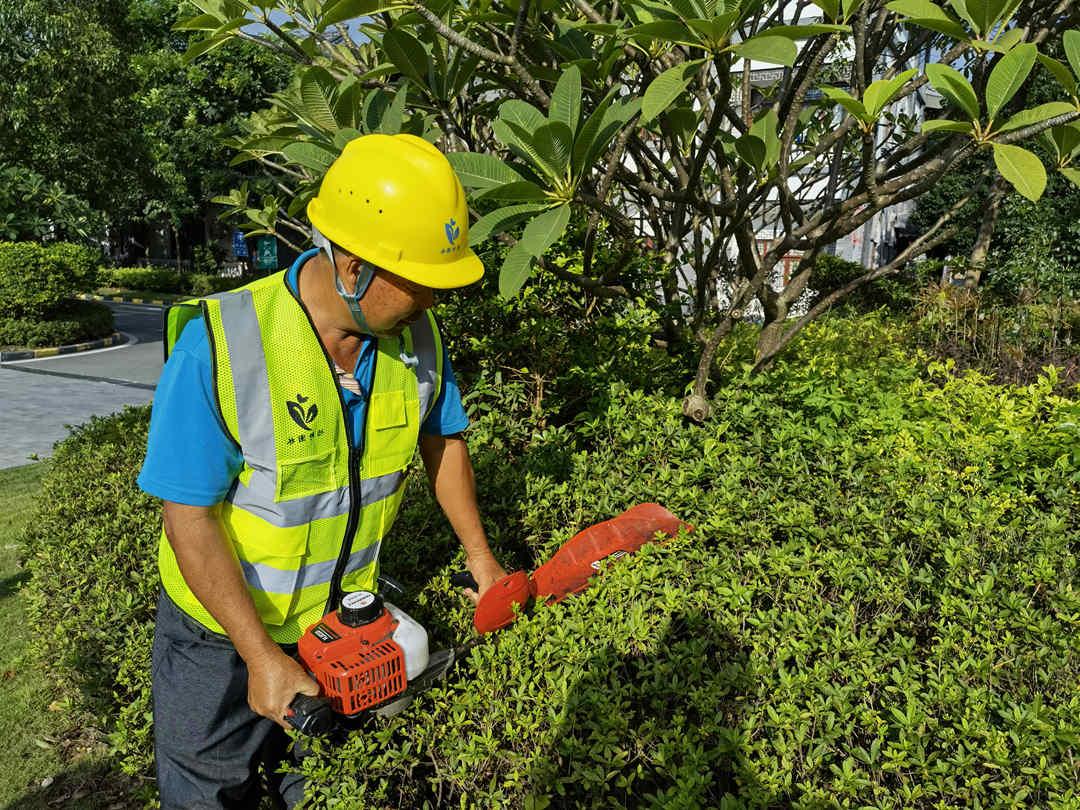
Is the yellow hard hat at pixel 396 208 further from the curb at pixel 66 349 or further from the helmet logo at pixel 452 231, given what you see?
the curb at pixel 66 349

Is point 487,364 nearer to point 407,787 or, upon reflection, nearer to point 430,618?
point 430,618

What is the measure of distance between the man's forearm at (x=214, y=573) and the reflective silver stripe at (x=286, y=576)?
11 cm

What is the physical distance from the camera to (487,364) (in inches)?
140

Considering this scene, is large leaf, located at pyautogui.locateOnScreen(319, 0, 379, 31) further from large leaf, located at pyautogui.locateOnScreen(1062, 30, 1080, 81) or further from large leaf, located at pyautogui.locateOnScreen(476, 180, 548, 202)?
large leaf, located at pyautogui.locateOnScreen(1062, 30, 1080, 81)

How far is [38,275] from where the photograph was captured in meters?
13.8

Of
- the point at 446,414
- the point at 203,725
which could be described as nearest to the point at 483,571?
the point at 446,414

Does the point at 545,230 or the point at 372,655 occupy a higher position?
the point at 545,230

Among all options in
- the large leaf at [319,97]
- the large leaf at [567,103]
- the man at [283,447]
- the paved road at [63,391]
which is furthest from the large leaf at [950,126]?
the paved road at [63,391]

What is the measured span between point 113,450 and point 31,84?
16188 millimetres

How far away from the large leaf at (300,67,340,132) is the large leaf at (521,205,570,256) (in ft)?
3.88

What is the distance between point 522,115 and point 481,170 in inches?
7.8

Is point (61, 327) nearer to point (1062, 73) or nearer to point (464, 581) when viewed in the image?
point (464, 581)

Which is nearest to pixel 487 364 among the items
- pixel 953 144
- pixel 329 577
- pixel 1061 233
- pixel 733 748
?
pixel 329 577

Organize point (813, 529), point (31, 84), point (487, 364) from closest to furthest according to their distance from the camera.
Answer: point (813, 529)
point (487, 364)
point (31, 84)
